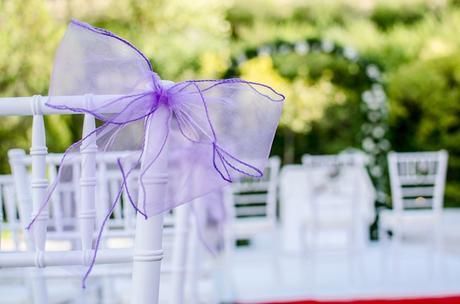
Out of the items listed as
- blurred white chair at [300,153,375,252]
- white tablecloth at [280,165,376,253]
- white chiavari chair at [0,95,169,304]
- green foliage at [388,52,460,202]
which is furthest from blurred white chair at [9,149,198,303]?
green foliage at [388,52,460,202]

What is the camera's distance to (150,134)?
98 centimetres

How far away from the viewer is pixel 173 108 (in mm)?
993

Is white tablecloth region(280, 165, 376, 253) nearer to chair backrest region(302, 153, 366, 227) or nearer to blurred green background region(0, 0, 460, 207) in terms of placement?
chair backrest region(302, 153, 366, 227)

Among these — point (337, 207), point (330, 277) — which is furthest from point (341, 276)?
point (337, 207)

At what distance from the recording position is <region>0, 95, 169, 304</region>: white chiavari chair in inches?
38.5

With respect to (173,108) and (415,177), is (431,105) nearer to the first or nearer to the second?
(415,177)

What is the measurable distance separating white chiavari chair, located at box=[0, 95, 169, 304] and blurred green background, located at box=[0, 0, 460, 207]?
18.3 ft

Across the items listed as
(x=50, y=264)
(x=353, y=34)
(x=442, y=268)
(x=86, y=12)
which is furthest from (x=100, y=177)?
(x=353, y=34)

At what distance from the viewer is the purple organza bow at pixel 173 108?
3.20 ft

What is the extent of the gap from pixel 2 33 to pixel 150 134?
240 inches

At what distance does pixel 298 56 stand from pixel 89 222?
7.24 m

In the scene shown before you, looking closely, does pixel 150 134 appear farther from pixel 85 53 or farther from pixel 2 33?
pixel 2 33

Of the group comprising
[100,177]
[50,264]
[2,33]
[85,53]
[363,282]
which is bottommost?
[363,282]

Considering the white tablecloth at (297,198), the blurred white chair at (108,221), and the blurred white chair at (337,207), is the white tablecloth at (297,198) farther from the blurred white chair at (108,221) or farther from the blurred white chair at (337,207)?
the blurred white chair at (108,221)
